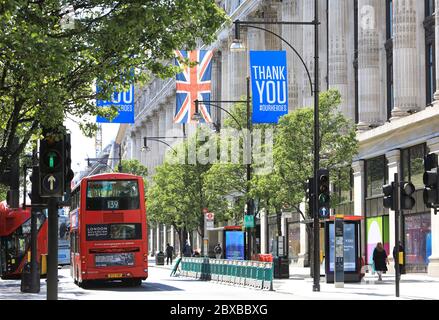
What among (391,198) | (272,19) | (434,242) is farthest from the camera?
(272,19)

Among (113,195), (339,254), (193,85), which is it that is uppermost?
(193,85)

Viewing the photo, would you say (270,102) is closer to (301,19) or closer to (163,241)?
(301,19)

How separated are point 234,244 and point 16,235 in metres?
17.7

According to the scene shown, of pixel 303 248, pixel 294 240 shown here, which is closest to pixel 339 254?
pixel 303 248

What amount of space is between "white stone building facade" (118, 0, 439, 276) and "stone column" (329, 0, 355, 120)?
0.19ft

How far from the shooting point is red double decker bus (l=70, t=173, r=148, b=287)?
36562 mm

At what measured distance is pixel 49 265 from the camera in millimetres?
15461

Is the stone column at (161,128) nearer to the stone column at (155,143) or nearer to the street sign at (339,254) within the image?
the stone column at (155,143)

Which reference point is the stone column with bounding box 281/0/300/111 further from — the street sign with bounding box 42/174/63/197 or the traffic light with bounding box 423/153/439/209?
the street sign with bounding box 42/174/63/197

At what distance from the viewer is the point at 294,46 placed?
67062 millimetres

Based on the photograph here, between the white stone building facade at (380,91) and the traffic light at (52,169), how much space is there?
29066 mm

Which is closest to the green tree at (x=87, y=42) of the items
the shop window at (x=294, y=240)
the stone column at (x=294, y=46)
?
the stone column at (x=294, y=46)

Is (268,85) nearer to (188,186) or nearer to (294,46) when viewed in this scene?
(294,46)

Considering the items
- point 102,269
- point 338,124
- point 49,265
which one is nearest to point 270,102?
point 338,124
